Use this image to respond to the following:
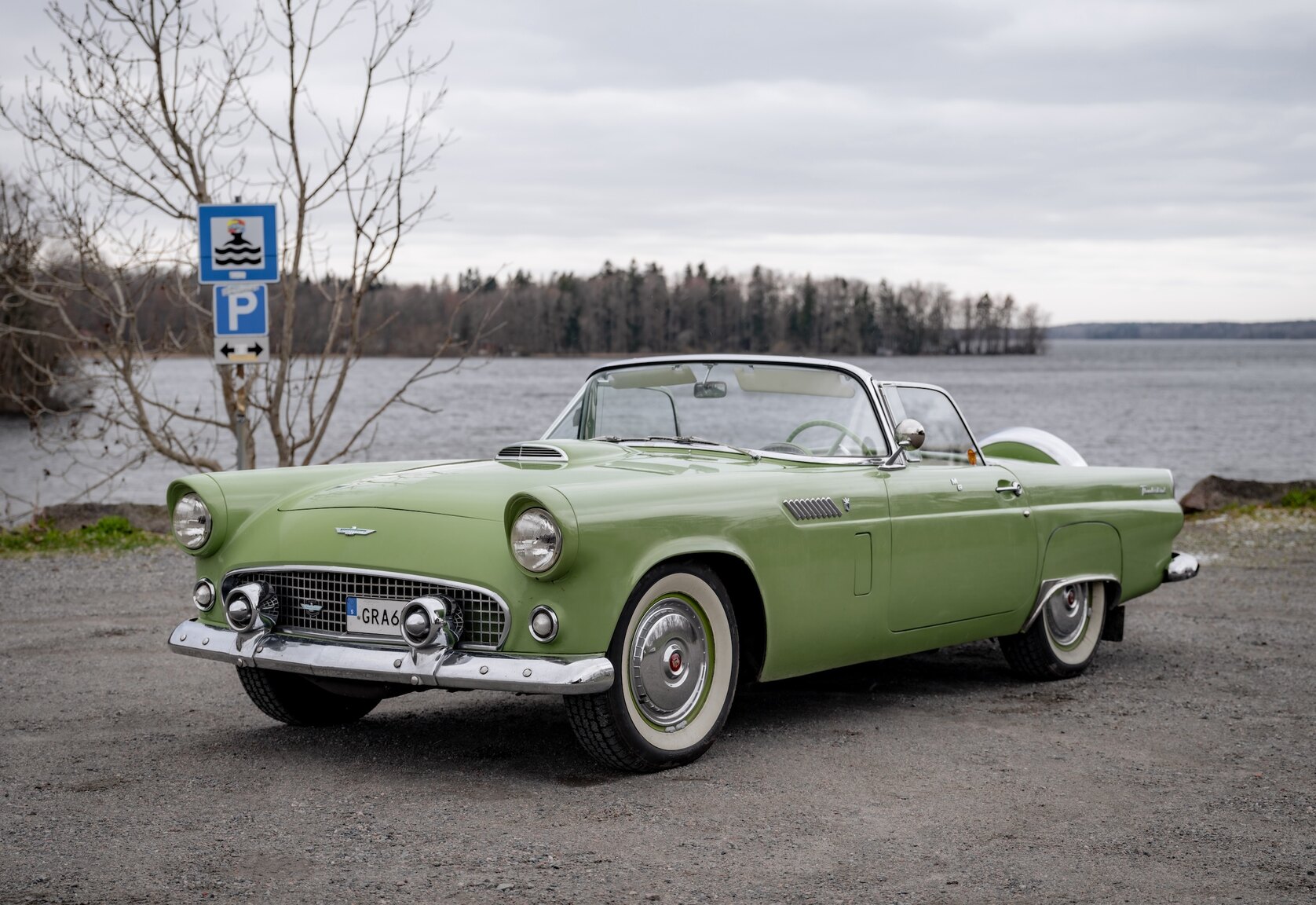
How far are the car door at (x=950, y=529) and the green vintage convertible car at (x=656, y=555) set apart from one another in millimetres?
14

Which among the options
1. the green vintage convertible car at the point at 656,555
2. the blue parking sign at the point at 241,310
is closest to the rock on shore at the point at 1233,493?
the green vintage convertible car at the point at 656,555

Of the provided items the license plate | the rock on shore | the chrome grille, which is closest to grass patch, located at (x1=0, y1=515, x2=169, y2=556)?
the chrome grille

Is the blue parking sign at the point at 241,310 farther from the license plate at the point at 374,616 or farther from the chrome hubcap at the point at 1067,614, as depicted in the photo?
the chrome hubcap at the point at 1067,614

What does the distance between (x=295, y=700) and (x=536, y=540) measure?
1.65m

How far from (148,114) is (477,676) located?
9455 mm

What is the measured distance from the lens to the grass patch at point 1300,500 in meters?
15.2

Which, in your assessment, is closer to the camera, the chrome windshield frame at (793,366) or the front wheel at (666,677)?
the front wheel at (666,677)

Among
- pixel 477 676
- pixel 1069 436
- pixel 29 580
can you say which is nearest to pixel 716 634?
pixel 477 676

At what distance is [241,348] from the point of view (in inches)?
374

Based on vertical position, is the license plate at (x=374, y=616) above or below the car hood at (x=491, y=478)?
below

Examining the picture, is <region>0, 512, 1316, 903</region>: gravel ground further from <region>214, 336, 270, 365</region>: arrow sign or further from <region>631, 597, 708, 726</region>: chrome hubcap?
<region>214, 336, 270, 365</region>: arrow sign

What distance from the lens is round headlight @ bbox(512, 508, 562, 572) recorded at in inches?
172

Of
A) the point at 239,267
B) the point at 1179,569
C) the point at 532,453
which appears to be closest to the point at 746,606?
the point at 532,453

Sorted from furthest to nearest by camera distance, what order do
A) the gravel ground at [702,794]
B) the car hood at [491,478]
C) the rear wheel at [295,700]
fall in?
the rear wheel at [295,700], the car hood at [491,478], the gravel ground at [702,794]
